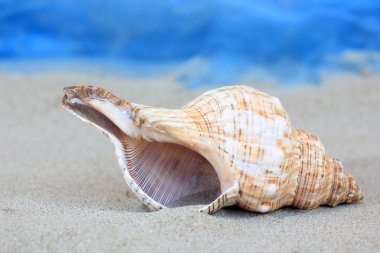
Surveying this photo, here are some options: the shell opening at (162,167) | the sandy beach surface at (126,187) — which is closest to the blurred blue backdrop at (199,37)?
the sandy beach surface at (126,187)

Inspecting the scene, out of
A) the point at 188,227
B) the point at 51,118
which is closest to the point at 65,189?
the point at 188,227

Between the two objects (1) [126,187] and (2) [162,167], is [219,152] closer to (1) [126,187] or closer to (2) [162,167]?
(2) [162,167]

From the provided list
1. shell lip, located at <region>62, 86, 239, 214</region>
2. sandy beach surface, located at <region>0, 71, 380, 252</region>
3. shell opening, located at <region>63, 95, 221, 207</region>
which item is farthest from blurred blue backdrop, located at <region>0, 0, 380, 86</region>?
shell lip, located at <region>62, 86, 239, 214</region>

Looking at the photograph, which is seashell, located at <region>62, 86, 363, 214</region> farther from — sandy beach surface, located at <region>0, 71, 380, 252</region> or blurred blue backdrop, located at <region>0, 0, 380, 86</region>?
blurred blue backdrop, located at <region>0, 0, 380, 86</region>

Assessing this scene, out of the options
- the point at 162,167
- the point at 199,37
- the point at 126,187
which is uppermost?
the point at 199,37

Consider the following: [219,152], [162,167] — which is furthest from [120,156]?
[219,152]

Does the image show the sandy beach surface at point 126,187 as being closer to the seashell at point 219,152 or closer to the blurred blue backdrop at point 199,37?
the seashell at point 219,152

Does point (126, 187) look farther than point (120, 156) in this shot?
Yes
